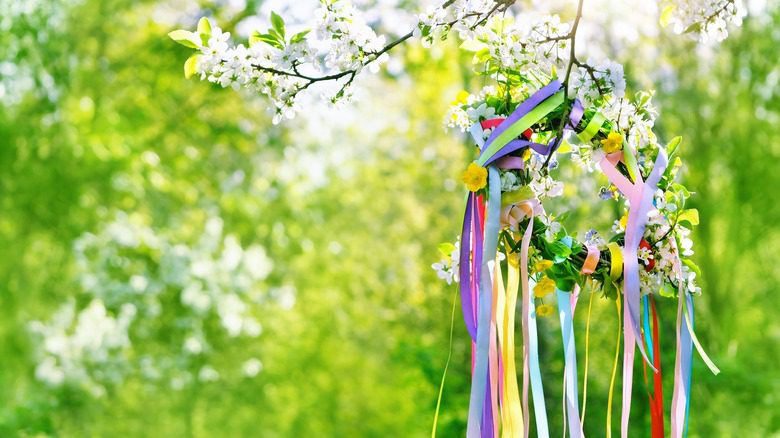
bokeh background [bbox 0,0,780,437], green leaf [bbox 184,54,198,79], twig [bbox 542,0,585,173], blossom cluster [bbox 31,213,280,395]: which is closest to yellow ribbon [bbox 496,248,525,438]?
twig [bbox 542,0,585,173]

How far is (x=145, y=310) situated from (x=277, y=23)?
14.5ft

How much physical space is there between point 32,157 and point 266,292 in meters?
2.12

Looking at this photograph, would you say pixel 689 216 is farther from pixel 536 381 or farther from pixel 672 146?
pixel 536 381

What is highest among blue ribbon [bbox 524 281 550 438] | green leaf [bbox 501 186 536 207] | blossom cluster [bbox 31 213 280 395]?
blossom cluster [bbox 31 213 280 395]

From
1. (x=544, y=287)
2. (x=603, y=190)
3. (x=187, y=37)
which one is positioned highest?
(x=187, y=37)

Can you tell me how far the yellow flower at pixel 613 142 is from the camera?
5.76ft

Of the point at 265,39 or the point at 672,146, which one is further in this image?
the point at 672,146

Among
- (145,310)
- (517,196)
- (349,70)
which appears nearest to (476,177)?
(517,196)

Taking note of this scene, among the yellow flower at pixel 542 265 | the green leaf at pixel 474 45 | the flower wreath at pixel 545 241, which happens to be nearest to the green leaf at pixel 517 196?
the flower wreath at pixel 545 241

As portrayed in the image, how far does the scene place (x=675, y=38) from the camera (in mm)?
7590

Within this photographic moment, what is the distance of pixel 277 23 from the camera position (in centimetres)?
167

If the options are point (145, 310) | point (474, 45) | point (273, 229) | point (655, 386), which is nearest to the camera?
point (474, 45)

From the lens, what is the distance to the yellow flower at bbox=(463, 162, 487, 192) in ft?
5.66

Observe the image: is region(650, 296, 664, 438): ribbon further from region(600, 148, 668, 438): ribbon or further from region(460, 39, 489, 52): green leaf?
region(460, 39, 489, 52): green leaf
